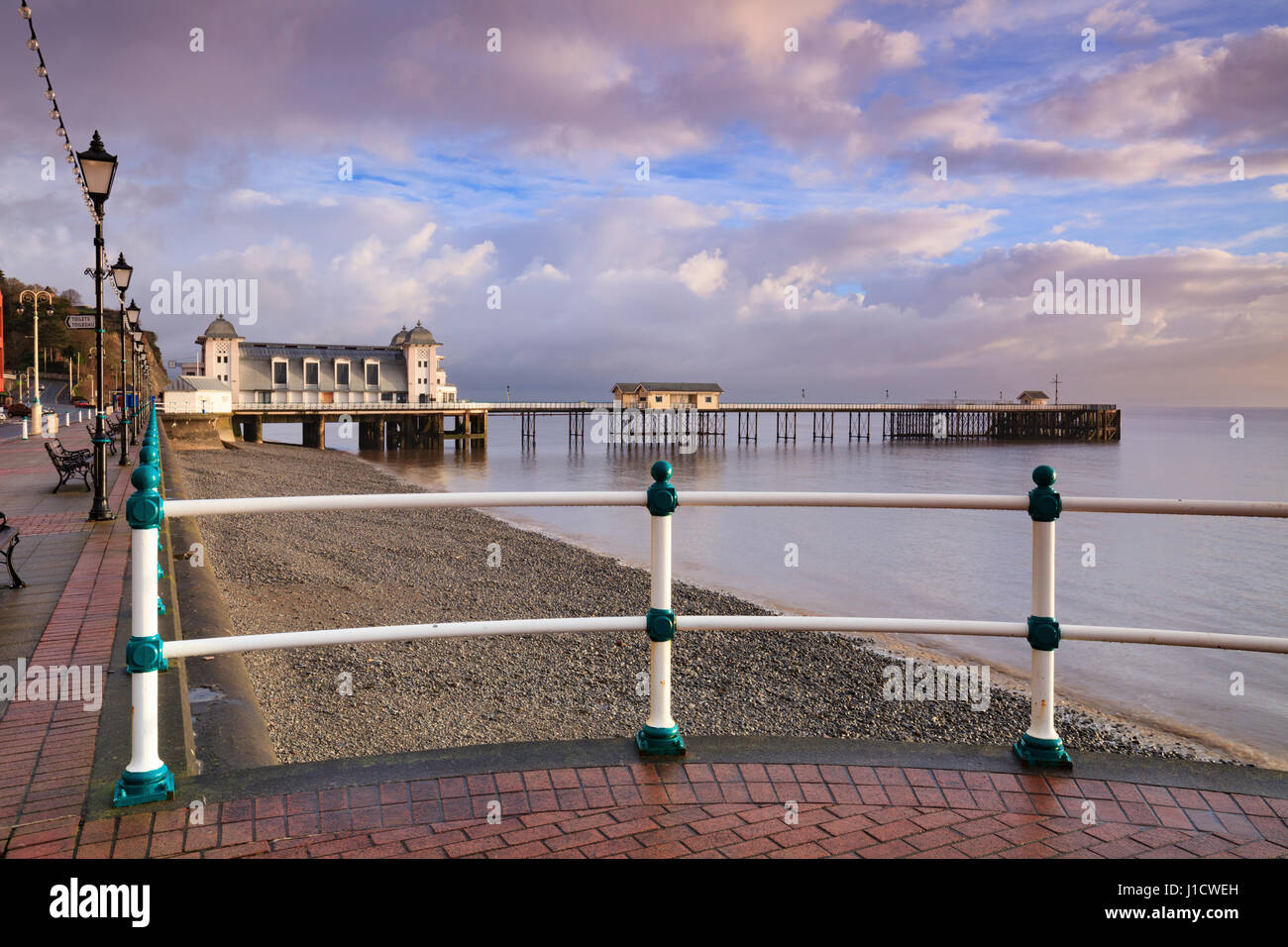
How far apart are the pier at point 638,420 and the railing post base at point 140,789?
230ft

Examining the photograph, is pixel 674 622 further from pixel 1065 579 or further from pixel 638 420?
pixel 638 420

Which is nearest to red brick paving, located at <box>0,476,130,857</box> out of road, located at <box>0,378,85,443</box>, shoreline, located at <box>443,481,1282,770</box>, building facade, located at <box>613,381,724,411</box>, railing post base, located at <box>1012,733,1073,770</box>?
railing post base, located at <box>1012,733,1073,770</box>

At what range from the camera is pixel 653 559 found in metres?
3.38

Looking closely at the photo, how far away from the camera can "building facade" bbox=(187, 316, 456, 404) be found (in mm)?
73062

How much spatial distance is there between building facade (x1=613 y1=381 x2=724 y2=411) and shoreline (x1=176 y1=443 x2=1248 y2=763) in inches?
2946

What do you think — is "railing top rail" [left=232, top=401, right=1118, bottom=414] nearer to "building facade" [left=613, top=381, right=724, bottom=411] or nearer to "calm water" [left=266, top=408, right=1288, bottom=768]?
"building facade" [left=613, top=381, right=724, bottom=411]

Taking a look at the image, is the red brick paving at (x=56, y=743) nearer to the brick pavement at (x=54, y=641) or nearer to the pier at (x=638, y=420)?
the brick pavement at (x=54, y=641)

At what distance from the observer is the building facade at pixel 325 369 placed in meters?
73.1

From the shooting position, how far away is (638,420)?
9069 cm

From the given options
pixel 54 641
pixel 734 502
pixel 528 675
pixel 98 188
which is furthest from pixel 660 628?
pixel 98 188

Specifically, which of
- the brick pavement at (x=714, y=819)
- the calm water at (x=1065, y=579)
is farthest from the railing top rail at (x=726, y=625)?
the calm water at (x=1065, y=579)

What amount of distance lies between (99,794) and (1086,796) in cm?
347
